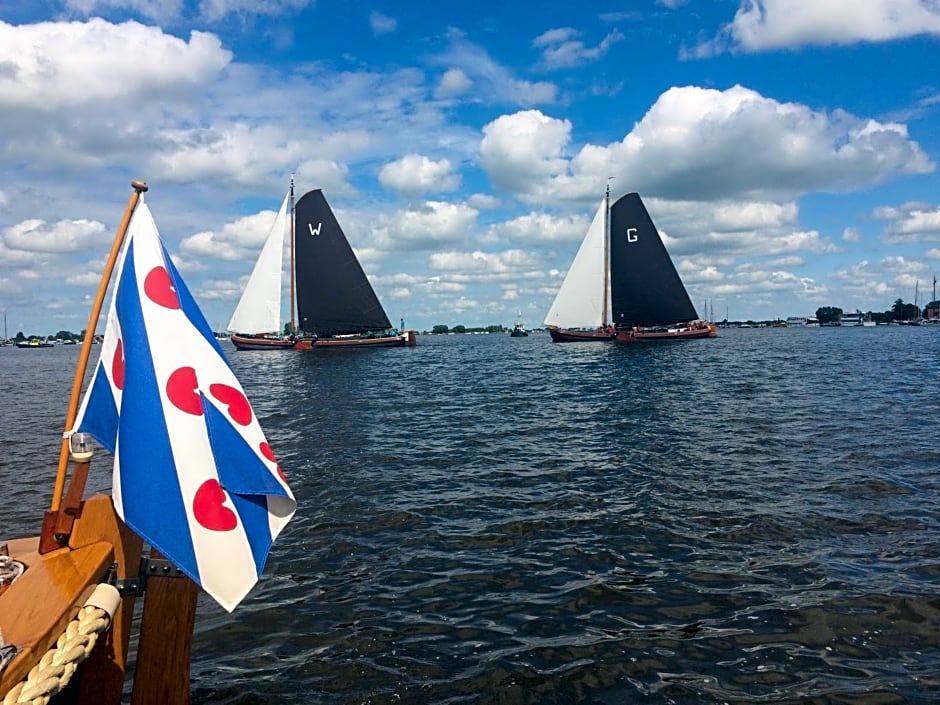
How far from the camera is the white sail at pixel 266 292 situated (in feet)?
233

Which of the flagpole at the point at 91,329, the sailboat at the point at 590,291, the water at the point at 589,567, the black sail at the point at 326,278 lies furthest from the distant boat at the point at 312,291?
the flagpole at the point at 91,329

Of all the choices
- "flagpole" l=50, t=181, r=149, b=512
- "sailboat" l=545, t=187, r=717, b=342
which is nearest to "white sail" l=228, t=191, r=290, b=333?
"sailboat" l=545, t=187, r=717, b=342

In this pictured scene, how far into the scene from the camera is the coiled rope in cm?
272

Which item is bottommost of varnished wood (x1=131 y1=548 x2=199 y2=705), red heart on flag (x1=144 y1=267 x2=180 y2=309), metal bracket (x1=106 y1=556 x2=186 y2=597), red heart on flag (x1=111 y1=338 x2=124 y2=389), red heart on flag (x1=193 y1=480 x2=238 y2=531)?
varnished wood (x1=131 y1=548 x2=199 y2=705)

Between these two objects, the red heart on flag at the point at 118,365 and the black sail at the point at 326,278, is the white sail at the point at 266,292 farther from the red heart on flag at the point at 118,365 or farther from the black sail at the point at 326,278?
the red heart on flag at the point at 118,365

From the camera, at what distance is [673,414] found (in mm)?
22484

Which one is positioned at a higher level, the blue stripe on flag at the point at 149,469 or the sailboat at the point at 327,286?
the sailboat at the point at 327,286

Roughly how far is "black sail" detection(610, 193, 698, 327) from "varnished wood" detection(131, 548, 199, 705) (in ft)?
245

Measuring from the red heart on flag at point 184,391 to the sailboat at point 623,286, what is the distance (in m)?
74.2

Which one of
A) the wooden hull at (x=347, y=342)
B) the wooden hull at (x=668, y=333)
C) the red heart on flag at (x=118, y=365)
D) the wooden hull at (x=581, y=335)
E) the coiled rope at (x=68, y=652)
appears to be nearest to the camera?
the coiled rope at (x=68, y=652)

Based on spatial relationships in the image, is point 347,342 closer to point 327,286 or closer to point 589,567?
point 327,286

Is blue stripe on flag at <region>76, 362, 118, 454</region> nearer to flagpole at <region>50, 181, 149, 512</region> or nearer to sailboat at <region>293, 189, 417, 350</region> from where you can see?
flagpole at <region>50, 181, 149, 512</region>

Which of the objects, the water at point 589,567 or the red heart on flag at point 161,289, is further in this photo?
the water at point 589,567

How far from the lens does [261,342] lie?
76250mm
